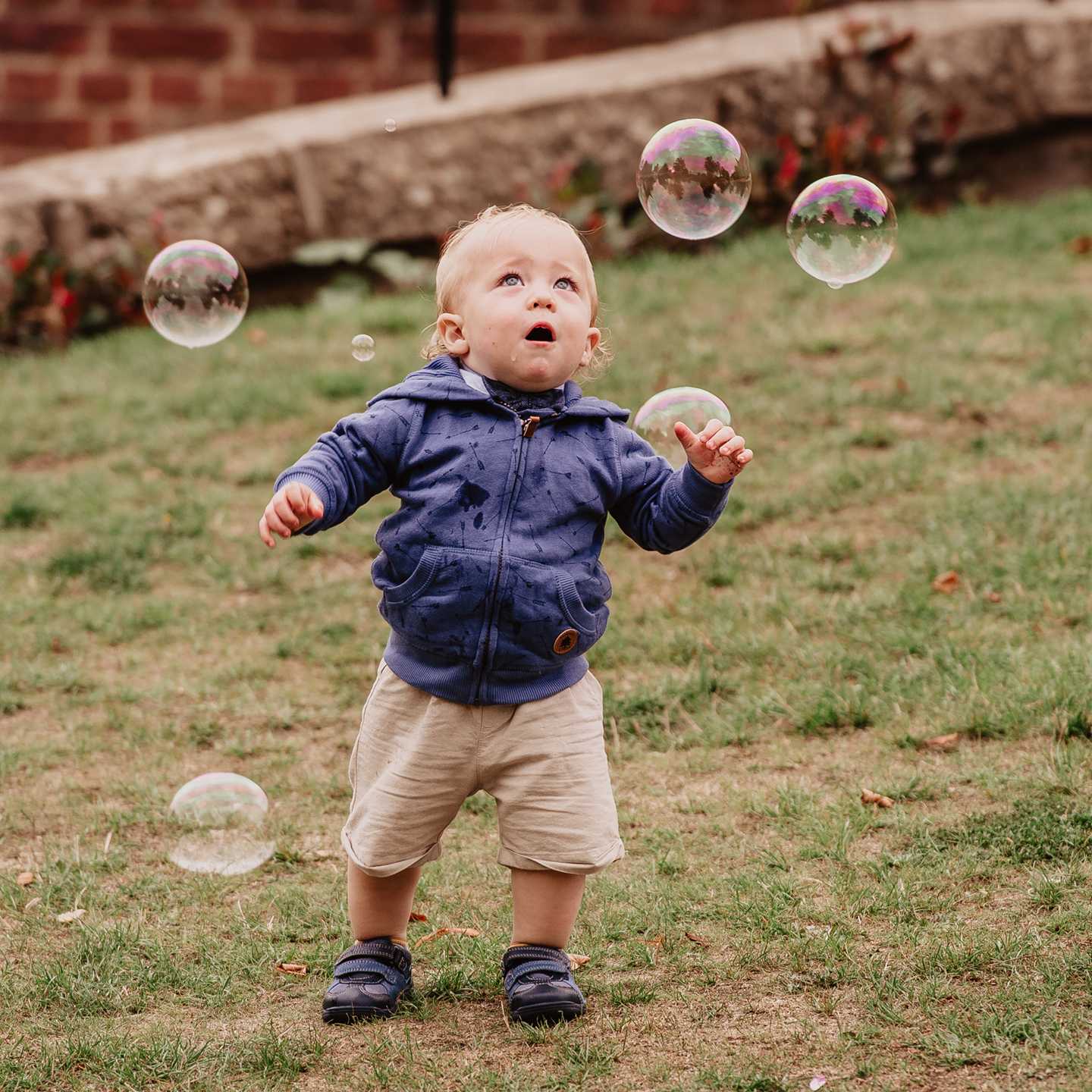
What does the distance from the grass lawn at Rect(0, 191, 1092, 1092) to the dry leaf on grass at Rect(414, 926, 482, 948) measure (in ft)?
0.14

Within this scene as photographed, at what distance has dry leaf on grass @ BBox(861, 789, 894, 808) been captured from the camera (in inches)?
145

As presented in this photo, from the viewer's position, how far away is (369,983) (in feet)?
9.72

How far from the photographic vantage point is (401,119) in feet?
25.8

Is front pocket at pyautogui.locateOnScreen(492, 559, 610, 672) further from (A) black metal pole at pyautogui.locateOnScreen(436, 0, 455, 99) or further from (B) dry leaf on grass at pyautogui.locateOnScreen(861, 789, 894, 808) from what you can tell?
(A) black metal pole at pyautogui.locateOnScreen(436, 0, 455, 99)

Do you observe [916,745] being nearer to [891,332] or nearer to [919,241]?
[891,332]

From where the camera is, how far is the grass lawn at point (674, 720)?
2.88 meters

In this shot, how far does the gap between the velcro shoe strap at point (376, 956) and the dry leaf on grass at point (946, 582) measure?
236cm

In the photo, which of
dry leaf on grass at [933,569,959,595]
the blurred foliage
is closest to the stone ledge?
the blurred foliage

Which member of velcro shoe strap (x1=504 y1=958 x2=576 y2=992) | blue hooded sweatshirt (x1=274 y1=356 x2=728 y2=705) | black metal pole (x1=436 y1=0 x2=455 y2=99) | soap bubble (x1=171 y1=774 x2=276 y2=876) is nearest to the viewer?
blue hooded sweatshirt (x1=274 y1=356 x2=728 y2=705)

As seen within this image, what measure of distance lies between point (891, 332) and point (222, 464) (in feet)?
9.32

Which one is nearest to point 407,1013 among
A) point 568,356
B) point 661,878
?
point 661,878

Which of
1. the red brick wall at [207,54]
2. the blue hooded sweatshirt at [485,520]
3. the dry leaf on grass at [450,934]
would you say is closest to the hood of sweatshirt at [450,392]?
the blue hooded sweatshirt at [485,520]

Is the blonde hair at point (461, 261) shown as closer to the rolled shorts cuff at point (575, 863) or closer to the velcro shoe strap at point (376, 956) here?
the rolled shorts cuff at point (575, 863)

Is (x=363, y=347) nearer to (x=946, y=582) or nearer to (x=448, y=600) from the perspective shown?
(x=448, y=600)
